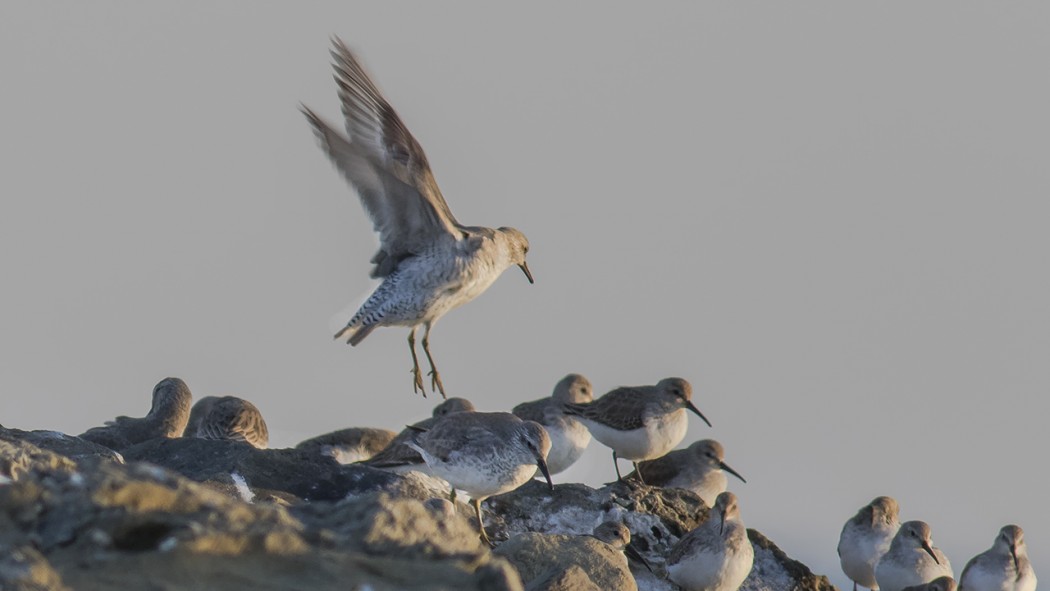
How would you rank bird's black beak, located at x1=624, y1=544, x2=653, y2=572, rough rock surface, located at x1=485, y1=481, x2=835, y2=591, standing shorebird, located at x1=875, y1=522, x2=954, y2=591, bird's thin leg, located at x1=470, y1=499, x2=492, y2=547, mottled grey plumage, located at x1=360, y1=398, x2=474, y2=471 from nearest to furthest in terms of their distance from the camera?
bird's thin leg, located at x1=470, y1=499, x2=492, y2=547 < bird's black beak, located at x1=624, y1=544, x2=653, y2=572 < rough rock surface, located at x1=485, y1=481, x2=835, y2=591 < mottled grey plumage, located at x1=360, y1=398, x2=474, y2=471 < standing shorebird, located at x1=875, y1=522, x2=954, y2=591

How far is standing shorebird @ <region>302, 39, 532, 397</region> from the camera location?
47.1 ft

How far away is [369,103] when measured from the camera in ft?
47.2

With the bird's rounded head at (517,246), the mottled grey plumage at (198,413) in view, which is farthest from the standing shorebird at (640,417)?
the mottled grey plumage at (198,413)

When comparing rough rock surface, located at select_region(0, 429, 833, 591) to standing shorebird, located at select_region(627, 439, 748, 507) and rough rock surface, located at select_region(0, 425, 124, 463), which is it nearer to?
rough rock surface, located at select_region(0, 425, 124, 463)

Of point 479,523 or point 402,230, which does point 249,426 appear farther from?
point 479,523

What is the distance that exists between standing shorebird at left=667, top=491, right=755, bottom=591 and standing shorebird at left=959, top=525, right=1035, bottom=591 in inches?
141

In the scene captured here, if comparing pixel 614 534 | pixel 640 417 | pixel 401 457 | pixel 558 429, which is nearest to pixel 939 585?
pixel 640 417

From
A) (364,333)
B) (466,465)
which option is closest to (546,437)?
(466,465)

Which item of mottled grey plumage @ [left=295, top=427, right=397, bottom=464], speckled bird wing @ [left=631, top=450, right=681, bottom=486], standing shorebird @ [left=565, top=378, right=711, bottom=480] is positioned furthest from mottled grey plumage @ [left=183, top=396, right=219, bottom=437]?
speckled bird wing @ [left=631, top=450, right=681, bottom=486]

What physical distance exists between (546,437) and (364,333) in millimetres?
3548

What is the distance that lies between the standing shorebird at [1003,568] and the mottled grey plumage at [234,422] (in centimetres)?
670

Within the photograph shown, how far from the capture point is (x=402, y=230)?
15109 millimetres

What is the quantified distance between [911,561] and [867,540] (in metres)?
0.78

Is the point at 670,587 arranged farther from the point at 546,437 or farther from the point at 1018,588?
the point at 1018,588
